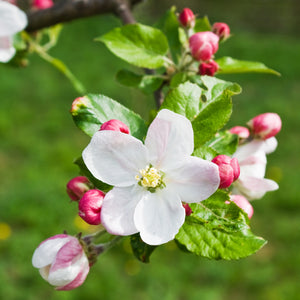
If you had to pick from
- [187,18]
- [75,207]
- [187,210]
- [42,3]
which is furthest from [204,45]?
[75,207]

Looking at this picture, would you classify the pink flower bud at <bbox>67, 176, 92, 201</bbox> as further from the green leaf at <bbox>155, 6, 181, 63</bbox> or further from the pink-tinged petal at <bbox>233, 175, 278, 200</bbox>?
the green leaf at <bbox>155, 6, 181, 63</bbox>

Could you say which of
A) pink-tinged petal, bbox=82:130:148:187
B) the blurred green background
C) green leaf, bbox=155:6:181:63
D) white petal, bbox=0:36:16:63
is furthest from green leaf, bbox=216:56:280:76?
the blurred green background

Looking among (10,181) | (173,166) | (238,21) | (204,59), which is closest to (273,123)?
(204,59)

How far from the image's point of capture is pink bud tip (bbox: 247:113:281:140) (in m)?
0.99

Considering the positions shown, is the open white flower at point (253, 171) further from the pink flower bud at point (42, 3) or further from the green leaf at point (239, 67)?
the pink flower bud at point (42, 3)

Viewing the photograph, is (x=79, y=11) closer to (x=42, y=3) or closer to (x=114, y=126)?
(x=42, y=3)

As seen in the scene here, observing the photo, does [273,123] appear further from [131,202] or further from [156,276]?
[156,276]

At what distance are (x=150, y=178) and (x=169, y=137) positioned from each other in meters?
0.08

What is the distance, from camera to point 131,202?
0.79 meters

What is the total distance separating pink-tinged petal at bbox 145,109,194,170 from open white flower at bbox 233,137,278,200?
213mm

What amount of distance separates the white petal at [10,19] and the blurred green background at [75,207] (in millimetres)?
891

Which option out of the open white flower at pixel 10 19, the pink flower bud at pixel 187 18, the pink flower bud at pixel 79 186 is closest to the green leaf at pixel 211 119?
the pink flower bud at pixel 79 186

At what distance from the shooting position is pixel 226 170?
77 cm

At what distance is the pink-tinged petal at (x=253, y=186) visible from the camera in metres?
0.92
